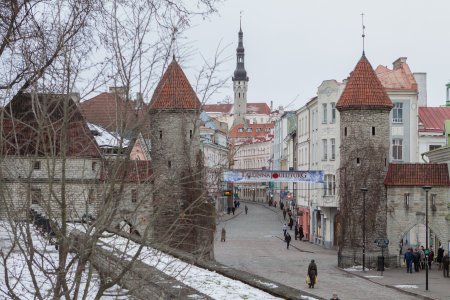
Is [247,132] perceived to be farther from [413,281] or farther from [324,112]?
[413,281]

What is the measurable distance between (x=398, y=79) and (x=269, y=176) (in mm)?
17740

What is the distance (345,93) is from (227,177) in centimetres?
741

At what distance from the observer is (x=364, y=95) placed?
44281 millimetres

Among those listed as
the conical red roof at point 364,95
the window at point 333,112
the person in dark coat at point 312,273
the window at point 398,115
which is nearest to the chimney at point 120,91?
the person in dark coat at point 312,273

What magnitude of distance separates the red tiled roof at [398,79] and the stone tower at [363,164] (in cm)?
1354

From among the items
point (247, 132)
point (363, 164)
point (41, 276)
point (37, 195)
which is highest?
point (247, 132)

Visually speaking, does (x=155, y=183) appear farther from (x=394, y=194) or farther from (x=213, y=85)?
(x=394, y=194)

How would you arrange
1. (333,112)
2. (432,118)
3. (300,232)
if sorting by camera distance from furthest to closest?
1. (300,232)
2. (432,118)
3. (333,112)

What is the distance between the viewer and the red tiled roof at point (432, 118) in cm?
5948

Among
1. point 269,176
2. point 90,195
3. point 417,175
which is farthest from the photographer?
point 269,176

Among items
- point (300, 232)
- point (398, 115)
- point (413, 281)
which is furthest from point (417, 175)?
point (300, 232)

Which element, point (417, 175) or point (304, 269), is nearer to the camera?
point (304, 269)

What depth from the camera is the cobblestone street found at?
30.7m

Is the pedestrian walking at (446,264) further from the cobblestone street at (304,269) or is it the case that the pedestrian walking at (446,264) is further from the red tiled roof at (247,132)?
the red tiled roof at (247,132)
